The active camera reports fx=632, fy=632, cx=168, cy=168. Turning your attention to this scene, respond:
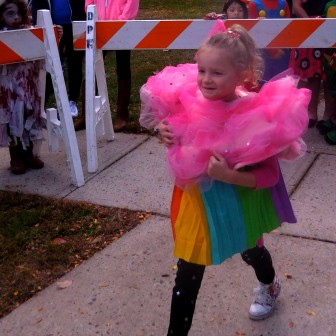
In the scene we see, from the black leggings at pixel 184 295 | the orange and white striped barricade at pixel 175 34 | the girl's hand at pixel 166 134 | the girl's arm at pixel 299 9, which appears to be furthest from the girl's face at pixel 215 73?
the girl's arm at pixel 299 9

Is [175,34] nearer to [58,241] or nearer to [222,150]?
[58,241]

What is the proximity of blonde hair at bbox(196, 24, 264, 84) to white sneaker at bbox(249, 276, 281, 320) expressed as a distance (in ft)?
3.79

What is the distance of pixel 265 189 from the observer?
277 centimetres

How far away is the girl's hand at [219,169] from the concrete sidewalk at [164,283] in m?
1.00

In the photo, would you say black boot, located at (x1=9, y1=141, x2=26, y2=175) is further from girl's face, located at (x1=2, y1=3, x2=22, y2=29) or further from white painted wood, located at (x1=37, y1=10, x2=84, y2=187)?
girl's face, located at (x1=2, y1=3, x2=22, y2=29)

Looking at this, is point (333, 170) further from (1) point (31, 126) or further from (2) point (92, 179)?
(1) point (31, 126)

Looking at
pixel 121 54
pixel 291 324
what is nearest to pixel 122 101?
pixel 121 54

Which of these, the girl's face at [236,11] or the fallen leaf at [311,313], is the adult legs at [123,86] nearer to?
the girl's face at [236,11]

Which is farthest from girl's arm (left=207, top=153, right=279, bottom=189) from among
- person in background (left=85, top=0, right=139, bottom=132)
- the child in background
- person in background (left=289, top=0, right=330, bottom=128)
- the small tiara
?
person in background (left=85, top=0, right=139, bottom=132)

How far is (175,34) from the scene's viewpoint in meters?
5.00

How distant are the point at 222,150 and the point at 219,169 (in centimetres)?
9

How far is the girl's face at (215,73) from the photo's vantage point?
2.49 meters

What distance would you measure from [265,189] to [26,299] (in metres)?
1.55

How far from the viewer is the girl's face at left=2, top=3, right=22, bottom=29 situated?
4.85m
